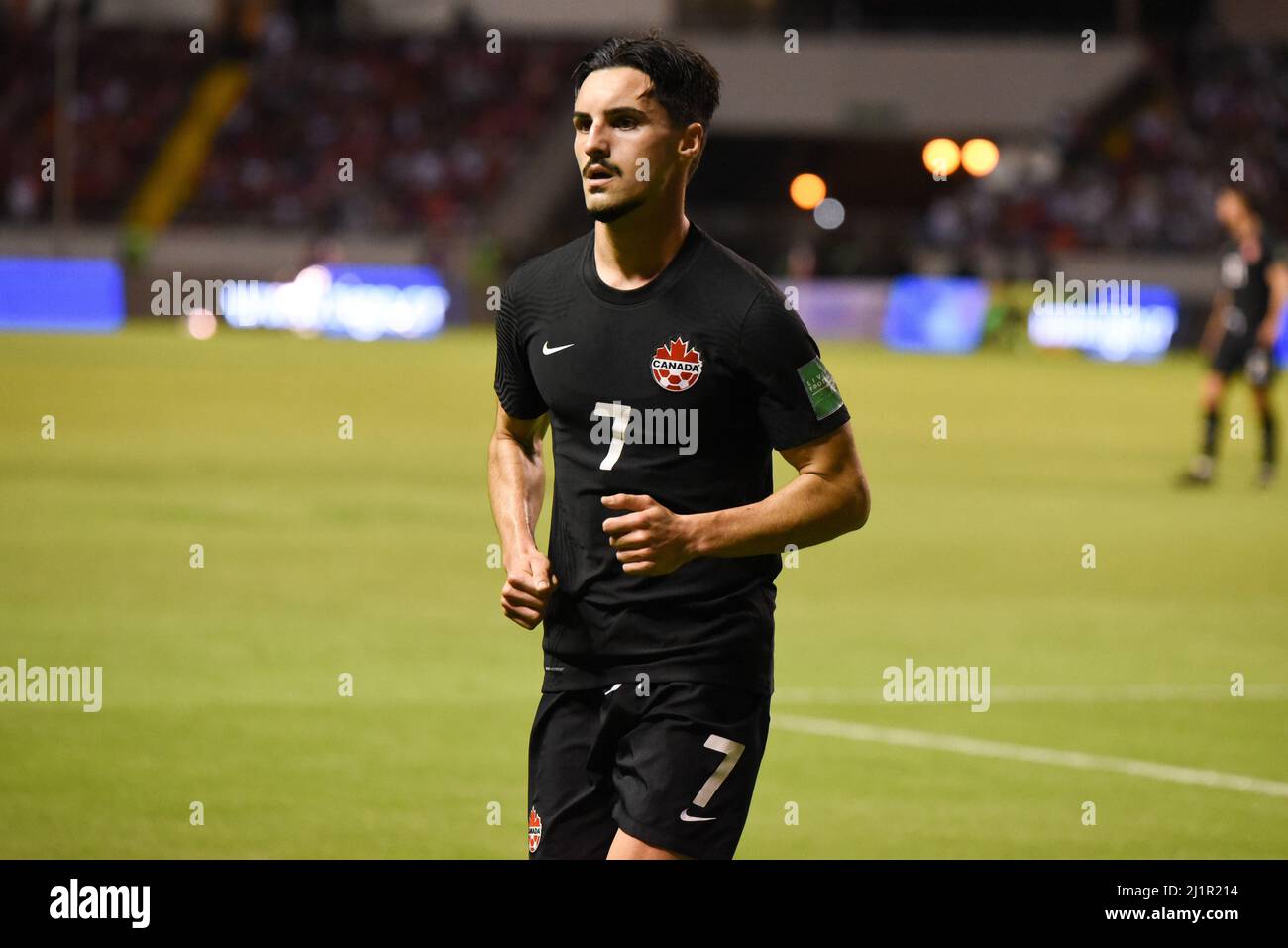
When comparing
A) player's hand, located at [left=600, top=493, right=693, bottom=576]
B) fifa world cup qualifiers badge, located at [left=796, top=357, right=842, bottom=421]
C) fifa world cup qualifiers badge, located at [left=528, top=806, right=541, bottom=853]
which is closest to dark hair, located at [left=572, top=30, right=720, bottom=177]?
fifa world cup qualifiers badge, located at [left=796, top=357, right=842, bottom=421]

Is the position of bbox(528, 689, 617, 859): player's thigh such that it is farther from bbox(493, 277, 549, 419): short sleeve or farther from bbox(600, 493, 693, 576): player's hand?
bbox(493, 277, 549, 419): short sleeve

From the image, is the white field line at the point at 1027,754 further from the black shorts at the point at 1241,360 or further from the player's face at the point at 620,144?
the black shorts at the point at 1241,360

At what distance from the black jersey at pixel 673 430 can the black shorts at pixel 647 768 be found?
58 mm

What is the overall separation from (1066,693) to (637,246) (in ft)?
21.9

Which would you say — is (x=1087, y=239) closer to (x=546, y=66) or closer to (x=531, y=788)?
(x=546, y=66)

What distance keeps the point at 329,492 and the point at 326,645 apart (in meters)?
7.09

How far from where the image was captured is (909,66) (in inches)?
2132

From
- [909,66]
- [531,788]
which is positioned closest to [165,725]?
[531,788]

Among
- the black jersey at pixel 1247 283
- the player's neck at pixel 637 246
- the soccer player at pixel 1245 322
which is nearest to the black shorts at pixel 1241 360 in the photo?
the soccer player at pixel 1245 322

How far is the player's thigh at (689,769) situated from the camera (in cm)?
472

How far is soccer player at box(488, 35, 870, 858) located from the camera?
479cm

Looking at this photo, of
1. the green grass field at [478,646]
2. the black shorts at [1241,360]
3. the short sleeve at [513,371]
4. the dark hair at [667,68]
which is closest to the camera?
the dark hair at [667,68]

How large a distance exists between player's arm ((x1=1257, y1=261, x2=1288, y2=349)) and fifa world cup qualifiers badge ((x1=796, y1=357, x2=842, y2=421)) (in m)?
17.0

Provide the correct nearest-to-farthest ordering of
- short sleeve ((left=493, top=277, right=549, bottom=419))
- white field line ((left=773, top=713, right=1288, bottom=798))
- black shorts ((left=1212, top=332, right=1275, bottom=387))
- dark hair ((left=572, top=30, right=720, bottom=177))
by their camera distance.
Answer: dark hair ((left=572, top=30, right=720, bottom=177)) < short sleeve ((left=493, top=277, right=549, bottom=419)) < white field line ((left=773, top=713, right=1288, bottom=798)) < black shorts ((left=1212, top=332, right=1275, bottom=387))
